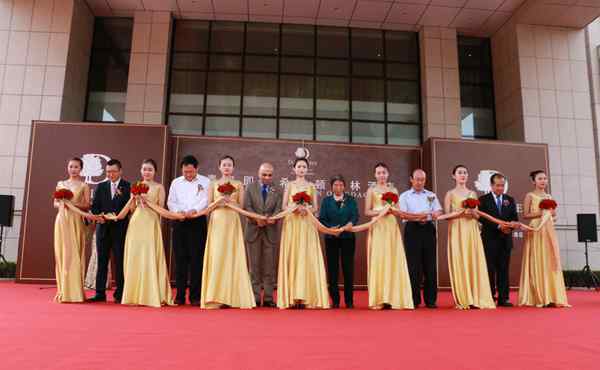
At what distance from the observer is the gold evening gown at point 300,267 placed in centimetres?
461

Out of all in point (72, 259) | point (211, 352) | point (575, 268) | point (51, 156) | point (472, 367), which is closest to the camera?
point (472, 367)

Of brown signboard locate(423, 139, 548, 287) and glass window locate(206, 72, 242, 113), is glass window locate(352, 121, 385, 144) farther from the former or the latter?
glass window locate(206, 72, 242, 113)

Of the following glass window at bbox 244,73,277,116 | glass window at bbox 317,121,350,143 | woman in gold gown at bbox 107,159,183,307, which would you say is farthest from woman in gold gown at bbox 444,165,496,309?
glass window at bbox 244,73,277,116

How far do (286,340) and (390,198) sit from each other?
8.56 ft

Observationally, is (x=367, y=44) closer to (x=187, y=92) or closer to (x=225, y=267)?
(x=187, y=92)

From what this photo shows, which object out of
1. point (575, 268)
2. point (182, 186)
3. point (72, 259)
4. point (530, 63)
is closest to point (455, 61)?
point (530, 63)

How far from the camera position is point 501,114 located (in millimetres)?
10766

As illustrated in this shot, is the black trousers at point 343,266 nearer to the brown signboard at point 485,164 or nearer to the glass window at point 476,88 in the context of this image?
the brown signboard at point 485,164

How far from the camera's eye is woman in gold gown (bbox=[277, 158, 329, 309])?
461 centimetres

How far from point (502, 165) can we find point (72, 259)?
705 cm

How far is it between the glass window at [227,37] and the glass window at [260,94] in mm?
754

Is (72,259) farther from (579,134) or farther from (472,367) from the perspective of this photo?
(579,134)

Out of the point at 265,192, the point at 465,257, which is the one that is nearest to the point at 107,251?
the point at 265,192

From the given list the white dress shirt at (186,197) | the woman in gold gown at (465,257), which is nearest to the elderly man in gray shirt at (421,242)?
the woman in gold gown at (465,257)
